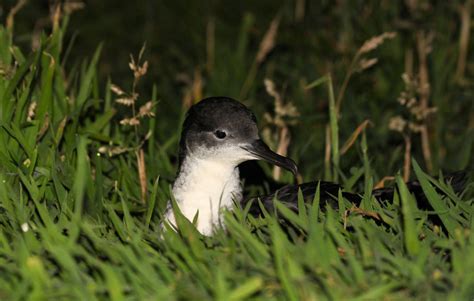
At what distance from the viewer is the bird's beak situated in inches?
169

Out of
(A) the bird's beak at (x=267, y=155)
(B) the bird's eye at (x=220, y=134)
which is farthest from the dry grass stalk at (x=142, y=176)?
(A) the bird's beak at (x=267, y=155)

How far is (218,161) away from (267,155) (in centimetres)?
26

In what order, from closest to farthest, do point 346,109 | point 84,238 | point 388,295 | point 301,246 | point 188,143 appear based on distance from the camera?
point 388,295 → point 301,246 → point 84,238 → point 188,143 → point 346,109

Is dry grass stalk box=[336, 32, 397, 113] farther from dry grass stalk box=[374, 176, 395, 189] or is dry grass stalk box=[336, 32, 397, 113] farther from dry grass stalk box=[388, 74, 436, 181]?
dry grass stalk box=[374, 176, 395, 189]

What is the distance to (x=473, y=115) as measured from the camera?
6.51m

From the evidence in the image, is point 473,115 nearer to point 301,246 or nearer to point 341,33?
point 341,33

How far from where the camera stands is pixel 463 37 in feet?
22.1

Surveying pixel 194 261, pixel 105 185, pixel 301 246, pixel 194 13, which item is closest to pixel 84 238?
pixel 194 261

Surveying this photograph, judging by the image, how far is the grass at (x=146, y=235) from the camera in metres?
3.11

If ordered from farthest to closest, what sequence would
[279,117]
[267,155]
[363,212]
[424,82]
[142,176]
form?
[424,82], [279,117], [142,176], [267,155], [363,212]

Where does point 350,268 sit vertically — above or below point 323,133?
below

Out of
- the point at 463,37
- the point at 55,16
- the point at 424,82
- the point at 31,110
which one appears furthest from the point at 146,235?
the point at 463,37

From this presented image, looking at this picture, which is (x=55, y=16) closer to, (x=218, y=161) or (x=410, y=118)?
(x=218, y=161)

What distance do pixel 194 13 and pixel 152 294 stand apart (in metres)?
5.39
